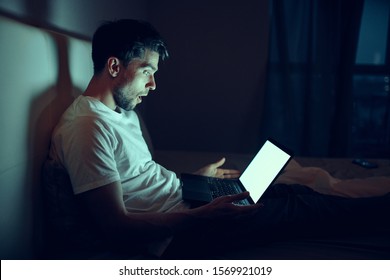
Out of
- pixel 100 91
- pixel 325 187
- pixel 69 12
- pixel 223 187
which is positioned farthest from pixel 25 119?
pixel 325 187

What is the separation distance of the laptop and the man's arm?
21cm

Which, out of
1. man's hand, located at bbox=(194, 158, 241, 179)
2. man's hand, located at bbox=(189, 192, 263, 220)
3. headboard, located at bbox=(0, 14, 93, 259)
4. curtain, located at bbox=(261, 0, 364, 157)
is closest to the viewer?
headboard, located at bbox=(0, 14, 93, 259)

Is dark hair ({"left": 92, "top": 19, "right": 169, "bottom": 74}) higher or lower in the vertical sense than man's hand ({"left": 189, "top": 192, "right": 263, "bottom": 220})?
higher

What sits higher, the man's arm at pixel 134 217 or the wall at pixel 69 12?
the wall at pixel 69 12

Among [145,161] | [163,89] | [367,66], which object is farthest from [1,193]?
[367,66]

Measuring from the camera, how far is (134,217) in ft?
3.43

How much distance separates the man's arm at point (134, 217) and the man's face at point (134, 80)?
1.31 feet

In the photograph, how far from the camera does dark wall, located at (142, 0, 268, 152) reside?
10.1 feet

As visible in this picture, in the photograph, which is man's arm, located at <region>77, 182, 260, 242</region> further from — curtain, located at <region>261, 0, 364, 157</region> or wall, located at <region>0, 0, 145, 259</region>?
curtain, located at <region>261, 0, 364, 157</region>

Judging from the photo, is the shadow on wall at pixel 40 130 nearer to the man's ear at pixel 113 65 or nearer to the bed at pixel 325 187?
the man's ear at pixel 113 65

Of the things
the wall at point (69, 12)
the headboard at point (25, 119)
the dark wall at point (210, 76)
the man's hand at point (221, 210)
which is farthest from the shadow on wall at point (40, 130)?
the dark wall at point (210, 76)

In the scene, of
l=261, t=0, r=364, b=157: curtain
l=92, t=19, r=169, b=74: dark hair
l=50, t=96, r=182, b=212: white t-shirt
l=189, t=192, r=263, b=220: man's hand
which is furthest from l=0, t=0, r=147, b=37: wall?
l=261, t=0, r=364, b=157: curtain

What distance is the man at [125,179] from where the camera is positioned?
3.38ft

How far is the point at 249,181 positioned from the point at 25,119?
3.04ft
